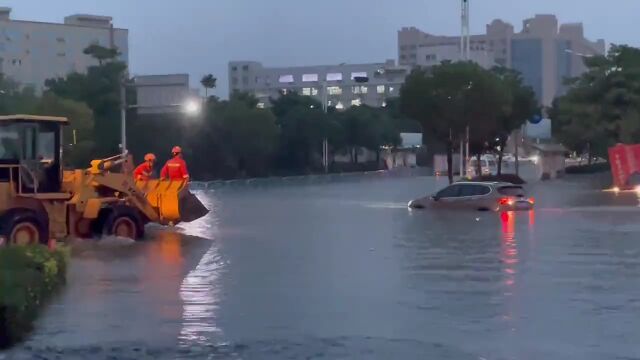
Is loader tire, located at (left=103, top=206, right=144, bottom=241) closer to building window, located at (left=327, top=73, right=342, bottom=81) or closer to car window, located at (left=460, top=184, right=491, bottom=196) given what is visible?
car window, located at (left=460, top=184, right=491, bottom=196)

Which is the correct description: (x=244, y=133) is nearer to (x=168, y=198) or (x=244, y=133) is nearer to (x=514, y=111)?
(x=514, y=111)

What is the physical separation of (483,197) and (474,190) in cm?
50

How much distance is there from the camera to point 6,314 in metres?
11.8

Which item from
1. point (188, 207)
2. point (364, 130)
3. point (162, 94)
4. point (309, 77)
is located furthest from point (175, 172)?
point (309, 77)

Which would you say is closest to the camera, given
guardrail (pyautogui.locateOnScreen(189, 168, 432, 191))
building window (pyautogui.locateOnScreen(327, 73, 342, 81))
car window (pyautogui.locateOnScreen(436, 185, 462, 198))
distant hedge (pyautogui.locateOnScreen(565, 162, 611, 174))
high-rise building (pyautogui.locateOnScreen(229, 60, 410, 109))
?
car window (pyautogui.locateOnScreen(436, 185, 462, 198))

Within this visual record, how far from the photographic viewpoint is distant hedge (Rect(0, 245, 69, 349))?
11836 millimetres

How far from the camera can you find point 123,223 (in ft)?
89.2

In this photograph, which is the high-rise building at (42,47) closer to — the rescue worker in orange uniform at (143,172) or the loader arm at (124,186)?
the rescue worker in orange uniform at (143,172)

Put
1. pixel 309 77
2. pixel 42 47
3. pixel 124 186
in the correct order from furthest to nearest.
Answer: pixel 309 77
pixel 42 47
pixel 124 186

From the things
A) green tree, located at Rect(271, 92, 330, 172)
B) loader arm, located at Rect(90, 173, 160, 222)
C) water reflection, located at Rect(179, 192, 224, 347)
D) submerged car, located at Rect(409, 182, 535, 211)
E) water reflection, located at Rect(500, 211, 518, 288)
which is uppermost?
green tree, located at Rect(271, 92, 330, 172)

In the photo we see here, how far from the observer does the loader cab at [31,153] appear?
25.5m

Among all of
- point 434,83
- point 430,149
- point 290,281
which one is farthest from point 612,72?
point 290,281

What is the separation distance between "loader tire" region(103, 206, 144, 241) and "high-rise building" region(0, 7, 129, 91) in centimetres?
9618

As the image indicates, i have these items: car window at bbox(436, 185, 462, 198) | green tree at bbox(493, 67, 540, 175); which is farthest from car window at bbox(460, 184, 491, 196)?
green tree at bbox(493, 67, 540, 175)
